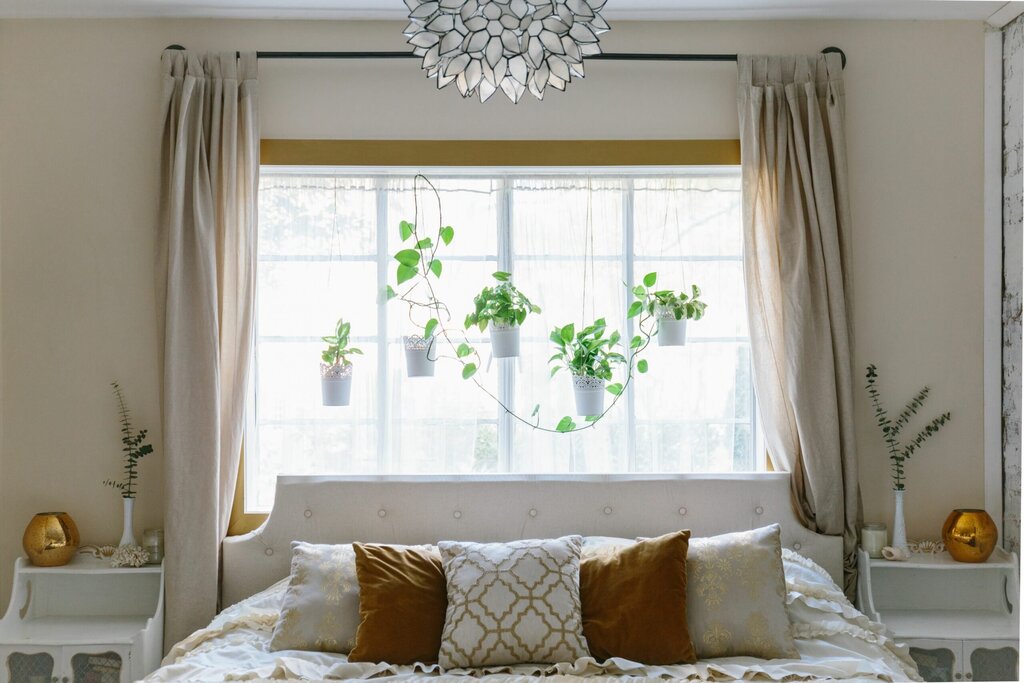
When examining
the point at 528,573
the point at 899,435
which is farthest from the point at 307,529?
the point at 899,435

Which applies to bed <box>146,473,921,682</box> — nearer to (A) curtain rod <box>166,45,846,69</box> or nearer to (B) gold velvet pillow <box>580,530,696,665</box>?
(B) gold velvet pillow <box>580,530,696,665</box>

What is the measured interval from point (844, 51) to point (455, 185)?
1587mm

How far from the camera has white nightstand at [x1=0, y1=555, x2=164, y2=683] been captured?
2.74 m

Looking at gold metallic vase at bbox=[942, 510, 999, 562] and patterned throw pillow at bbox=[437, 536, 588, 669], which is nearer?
patterned throw pillow at bbox=[437, 536, 588, 669]

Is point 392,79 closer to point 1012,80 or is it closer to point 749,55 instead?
point 749,55

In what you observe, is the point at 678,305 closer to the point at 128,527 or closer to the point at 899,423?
the point at 899,423

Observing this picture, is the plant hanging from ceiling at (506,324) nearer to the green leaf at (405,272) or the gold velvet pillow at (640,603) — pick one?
the green leaf at (405,272)

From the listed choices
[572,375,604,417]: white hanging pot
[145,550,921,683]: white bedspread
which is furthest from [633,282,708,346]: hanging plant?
[145,550,921,683]: white bedspread

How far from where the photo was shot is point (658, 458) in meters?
3.24

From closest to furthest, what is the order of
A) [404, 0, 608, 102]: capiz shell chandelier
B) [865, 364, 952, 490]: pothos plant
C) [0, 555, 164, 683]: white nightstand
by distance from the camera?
[404, 0, 608, 102]: capiz shell chandelier → [0, 555, 164, 683]: white nightstand → [865, 364, 952, 490]: pothos plant

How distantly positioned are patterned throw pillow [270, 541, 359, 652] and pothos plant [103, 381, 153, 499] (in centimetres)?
78

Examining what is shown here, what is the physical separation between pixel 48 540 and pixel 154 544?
0.35 meters

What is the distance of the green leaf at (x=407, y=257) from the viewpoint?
10.2ft

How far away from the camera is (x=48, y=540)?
2.88m
